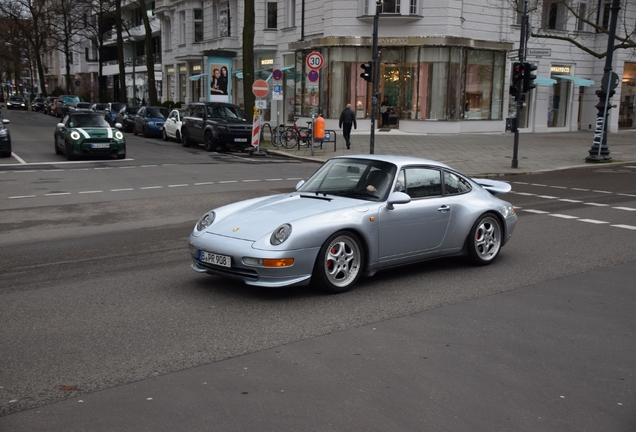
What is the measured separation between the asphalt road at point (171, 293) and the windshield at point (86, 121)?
960 centimetres

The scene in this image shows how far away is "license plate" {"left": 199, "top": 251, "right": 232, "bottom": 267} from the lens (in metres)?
6.76

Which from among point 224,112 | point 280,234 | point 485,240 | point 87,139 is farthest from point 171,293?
point 224,112

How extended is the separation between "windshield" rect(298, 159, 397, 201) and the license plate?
1.59m

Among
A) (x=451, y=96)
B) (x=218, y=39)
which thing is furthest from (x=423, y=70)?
(x=218, y=39)

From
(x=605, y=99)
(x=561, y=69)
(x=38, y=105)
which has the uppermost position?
(x=561, y=69)

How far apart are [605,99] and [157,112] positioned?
22581 mm

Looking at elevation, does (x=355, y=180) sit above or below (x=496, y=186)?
above

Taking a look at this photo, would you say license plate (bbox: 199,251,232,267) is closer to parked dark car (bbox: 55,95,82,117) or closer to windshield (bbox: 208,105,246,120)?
windshield (bbox: 208,105,246,120)

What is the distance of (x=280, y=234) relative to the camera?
6.71 meters

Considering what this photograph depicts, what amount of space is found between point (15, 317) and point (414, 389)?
3672mm

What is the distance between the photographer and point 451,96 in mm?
35188

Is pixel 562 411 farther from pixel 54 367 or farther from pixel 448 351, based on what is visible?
pixel 54 367

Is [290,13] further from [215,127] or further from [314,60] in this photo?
[314,60]

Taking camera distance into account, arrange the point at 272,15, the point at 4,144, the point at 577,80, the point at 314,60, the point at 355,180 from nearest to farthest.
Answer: the point at 355,180
the point at 4,144
the point at 314,60
the point at 577,80
the point at 272,15
